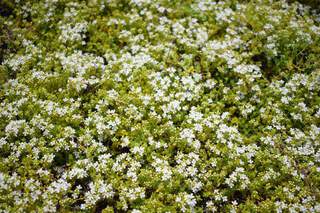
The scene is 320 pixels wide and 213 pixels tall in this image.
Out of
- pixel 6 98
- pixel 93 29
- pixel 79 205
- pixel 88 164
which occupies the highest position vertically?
pixel 93 29

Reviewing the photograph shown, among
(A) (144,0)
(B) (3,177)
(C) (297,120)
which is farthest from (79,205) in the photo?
(A) (144,0)

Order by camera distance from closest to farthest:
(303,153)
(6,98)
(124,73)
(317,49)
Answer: (303,153) → (6,98) → (124,73) → (317,49)

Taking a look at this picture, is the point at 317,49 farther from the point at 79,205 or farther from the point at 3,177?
the point at 3,177

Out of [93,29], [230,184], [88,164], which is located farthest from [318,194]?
[93,29]

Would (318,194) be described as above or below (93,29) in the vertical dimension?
below

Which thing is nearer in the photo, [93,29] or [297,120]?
[297,120]

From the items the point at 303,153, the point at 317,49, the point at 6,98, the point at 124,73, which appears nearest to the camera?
the point at 303,153
